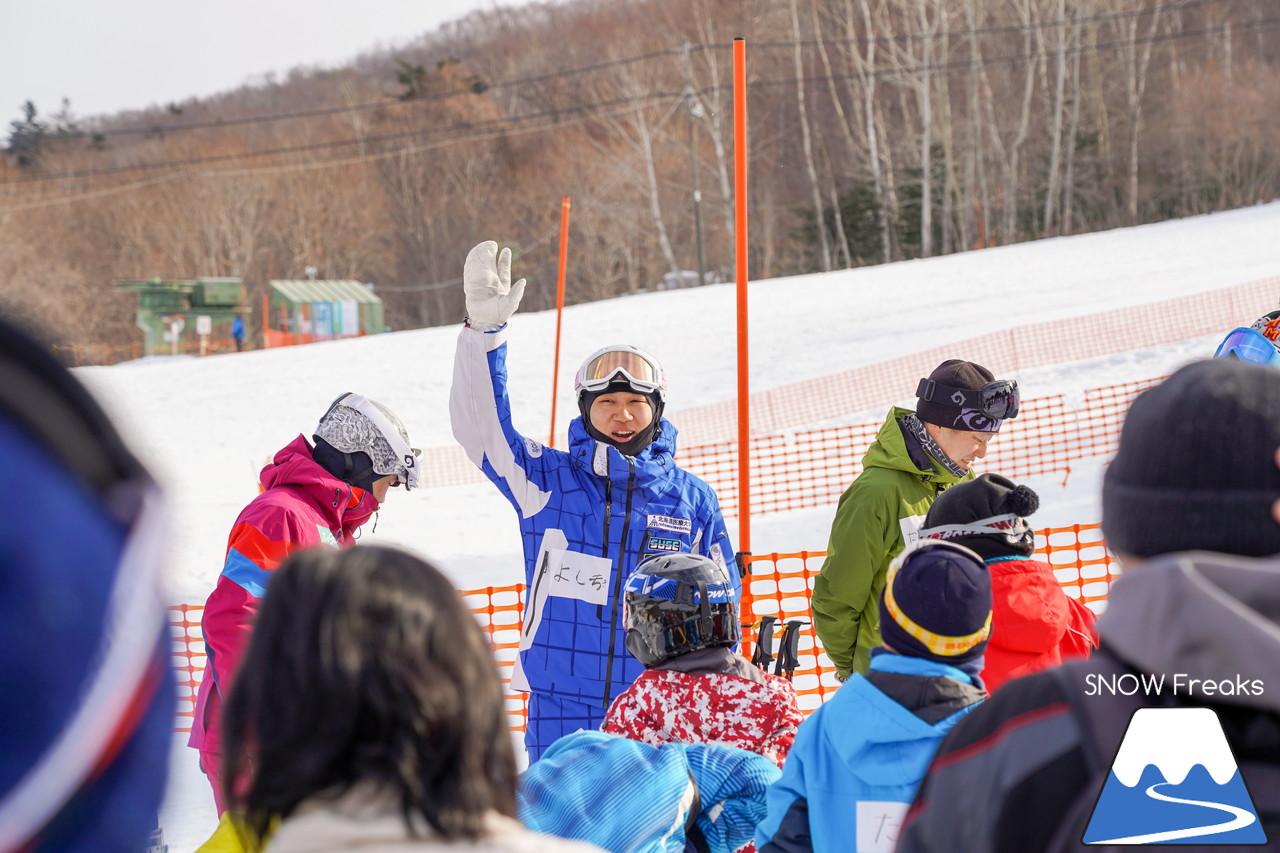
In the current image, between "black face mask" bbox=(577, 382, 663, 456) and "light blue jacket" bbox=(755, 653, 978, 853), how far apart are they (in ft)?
5.74

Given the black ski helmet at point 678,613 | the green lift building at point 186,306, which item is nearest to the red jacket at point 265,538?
the black ski helmet at point 678,613

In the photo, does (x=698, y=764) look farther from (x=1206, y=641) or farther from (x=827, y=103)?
(x=827, y=103)

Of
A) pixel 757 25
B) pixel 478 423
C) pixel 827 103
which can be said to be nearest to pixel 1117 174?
pixel 827 103

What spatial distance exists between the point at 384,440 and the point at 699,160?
1667 inches

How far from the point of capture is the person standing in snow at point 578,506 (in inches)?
137

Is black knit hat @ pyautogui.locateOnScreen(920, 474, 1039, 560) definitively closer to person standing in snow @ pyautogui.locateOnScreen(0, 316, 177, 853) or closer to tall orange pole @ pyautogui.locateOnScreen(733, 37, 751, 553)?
tall orange pole @ pyautogui.locateOnScreen(733, 37, 751, 553)

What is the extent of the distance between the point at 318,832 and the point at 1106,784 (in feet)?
2.66

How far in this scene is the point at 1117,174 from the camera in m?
38.2

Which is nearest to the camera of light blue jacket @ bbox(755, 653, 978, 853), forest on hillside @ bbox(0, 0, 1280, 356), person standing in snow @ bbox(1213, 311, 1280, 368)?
light blue jacket @ bbox(755, 653, 978, 853)

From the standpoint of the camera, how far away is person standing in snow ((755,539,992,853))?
6.48 feet

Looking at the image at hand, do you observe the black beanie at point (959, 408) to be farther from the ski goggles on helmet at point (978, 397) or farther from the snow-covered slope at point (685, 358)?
the snow-covered slope at point (685, 358)

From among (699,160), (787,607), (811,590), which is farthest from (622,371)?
(699,160)

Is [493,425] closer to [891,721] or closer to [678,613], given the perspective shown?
[678,613]

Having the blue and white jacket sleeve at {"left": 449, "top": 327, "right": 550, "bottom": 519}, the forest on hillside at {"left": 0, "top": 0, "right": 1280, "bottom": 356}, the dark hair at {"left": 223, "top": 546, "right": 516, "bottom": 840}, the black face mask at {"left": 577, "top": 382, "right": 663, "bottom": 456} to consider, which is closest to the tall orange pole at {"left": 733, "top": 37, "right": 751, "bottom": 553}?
the black face mask at {"left": 577, "top": 382, "right": 663, "bottom": 456}
